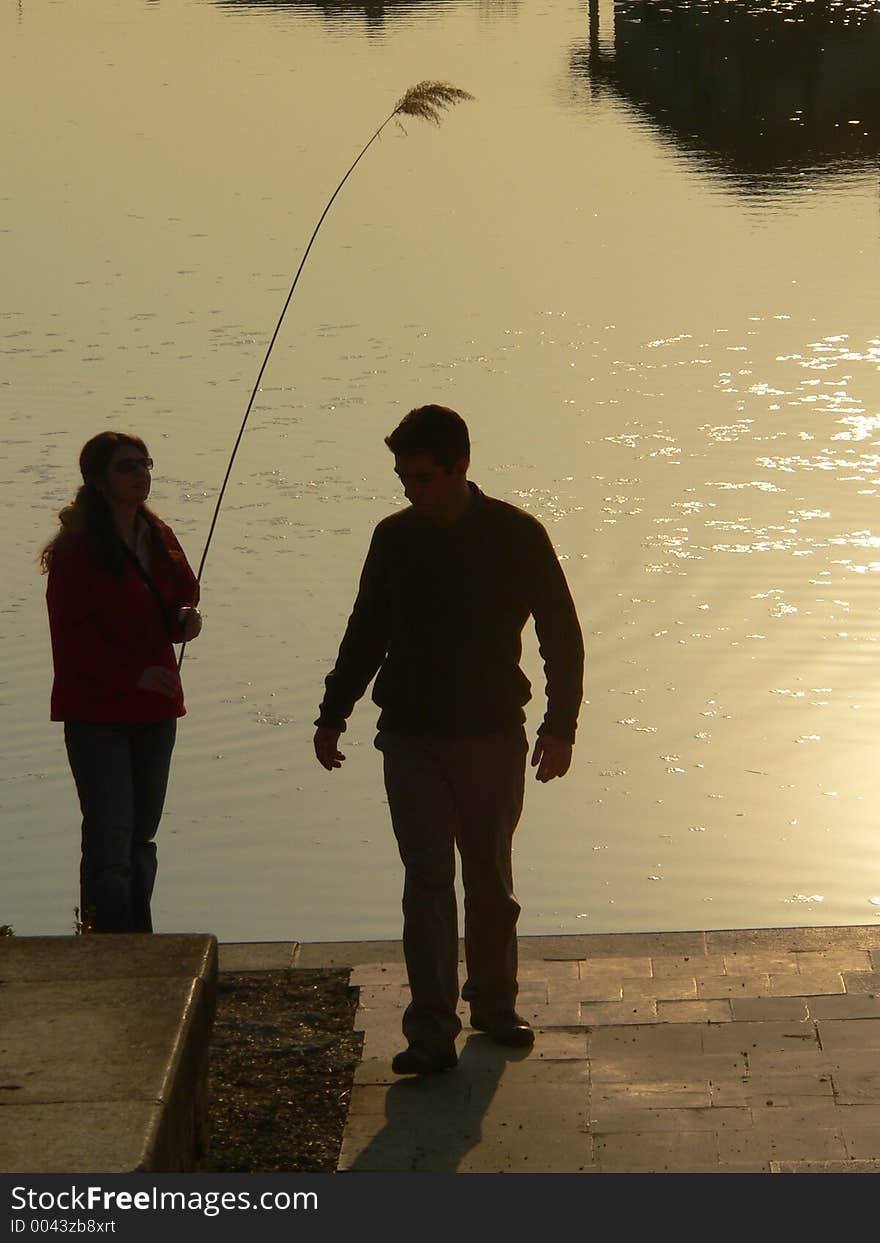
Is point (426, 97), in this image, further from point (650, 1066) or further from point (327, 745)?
point (650, 1066)

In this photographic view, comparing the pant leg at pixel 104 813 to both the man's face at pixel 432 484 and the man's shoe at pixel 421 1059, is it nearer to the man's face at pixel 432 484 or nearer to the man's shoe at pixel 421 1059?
the man's shoe at pixel 421 1059

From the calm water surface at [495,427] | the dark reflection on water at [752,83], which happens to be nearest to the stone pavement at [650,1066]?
the calm water surface at [495,427]

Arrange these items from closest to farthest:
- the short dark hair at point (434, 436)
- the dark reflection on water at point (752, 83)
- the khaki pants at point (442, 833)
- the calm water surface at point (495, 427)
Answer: the short dark hair at point (434, 436)
the khaki pants at point (442, 833)
the calm water surface at point (495, 427)
the dark reflection on water at point (752, 83)

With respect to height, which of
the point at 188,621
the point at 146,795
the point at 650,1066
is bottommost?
the point at 650,1066

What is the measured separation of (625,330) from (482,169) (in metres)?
8.21

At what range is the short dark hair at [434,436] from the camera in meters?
4.73

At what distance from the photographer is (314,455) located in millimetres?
12906

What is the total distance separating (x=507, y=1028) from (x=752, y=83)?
2919 centimetres

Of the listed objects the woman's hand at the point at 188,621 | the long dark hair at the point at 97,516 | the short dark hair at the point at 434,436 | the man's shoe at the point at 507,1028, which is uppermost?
the short dark hair at the point at 434,436

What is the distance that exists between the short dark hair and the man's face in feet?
0.04

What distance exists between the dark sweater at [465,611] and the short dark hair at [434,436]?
0.13m

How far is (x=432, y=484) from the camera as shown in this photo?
15.6ft

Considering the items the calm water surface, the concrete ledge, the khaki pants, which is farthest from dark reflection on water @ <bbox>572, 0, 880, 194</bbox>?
the concrete ledge

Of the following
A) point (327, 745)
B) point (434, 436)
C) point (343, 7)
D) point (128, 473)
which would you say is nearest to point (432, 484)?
point (434, 436)
